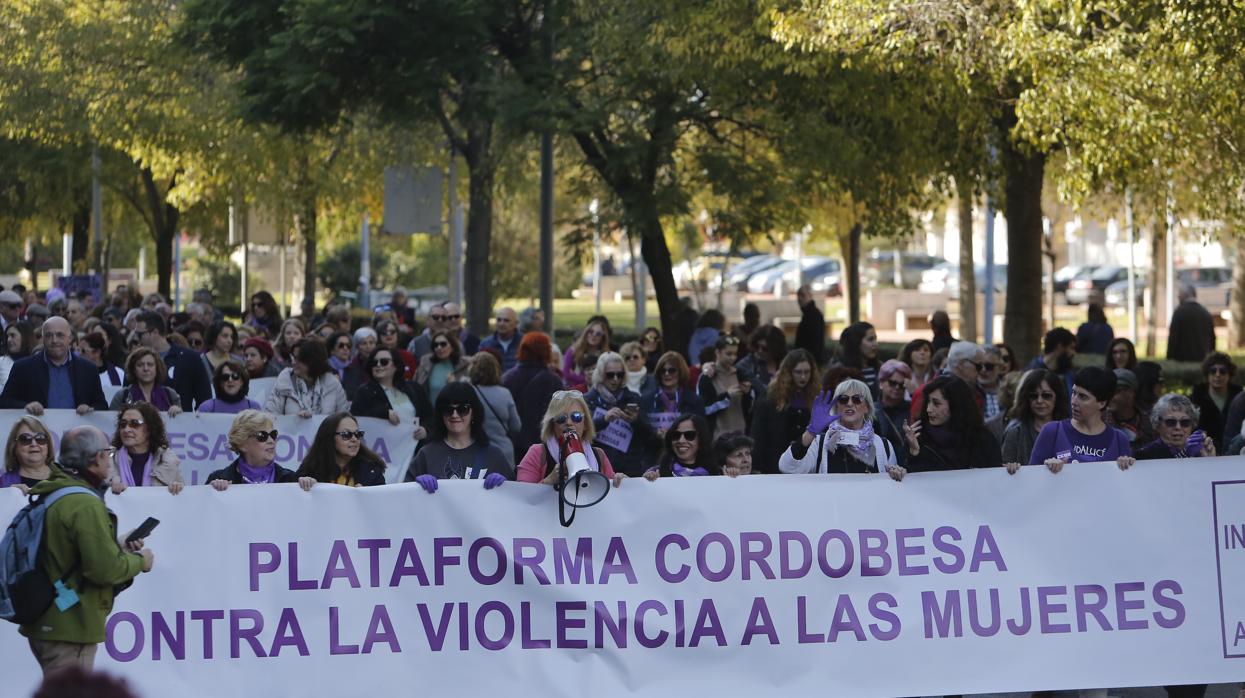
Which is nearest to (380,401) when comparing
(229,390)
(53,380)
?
(229,390)

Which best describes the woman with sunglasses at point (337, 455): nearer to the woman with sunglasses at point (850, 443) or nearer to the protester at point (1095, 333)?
the woman with sunglasses at point (850, 443)

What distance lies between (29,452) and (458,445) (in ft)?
6.68

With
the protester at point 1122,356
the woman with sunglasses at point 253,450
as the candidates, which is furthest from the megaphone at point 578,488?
the protester at point 1122,356

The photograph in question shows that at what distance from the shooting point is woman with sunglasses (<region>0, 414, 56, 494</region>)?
7707mm

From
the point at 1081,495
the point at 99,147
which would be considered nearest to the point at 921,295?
the point at 99,147

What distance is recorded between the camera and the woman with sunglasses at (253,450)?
8.30 meters

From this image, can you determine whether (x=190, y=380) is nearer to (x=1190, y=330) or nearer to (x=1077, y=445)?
(x=1077, y=445)

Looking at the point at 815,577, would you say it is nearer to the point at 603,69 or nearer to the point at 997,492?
the point at 997,492

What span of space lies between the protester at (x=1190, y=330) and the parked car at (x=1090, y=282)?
35282mm

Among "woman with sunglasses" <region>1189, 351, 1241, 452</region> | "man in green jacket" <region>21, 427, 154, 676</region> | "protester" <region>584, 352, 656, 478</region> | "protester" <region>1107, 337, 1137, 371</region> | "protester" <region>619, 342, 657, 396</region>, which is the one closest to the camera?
"man in green jacket" <region>21, 427, 154, 676</region>

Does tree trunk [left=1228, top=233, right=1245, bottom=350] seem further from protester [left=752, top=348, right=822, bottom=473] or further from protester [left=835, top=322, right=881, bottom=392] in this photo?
protester [left=752, top=348, right=822, bottom=473]

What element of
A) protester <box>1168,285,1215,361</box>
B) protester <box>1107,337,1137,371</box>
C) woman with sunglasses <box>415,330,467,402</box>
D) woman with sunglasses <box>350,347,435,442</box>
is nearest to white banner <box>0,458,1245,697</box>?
woman with sunglasses <box>350,347,435,442</box>

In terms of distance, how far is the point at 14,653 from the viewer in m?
7.48

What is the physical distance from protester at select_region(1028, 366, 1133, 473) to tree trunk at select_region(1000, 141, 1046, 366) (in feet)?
37.8
